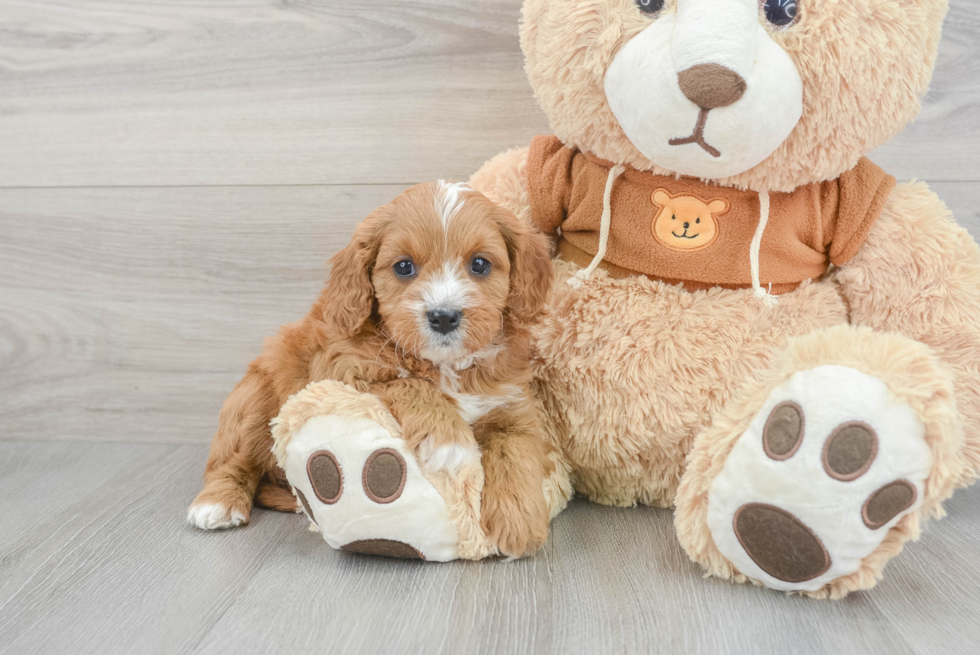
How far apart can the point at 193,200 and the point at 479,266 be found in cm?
106

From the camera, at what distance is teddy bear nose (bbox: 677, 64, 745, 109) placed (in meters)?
1.16

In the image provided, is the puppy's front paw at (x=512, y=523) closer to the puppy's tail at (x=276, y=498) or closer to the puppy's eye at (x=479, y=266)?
the puppy's eye at (x=479, y=266)

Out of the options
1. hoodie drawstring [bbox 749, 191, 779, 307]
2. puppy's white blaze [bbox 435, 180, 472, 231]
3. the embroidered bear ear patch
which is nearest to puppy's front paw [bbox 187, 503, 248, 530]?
puppy's white blaze [bbox 435, 180, 472, 231]

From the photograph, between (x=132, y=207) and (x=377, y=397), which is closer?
(x=377, y=397)

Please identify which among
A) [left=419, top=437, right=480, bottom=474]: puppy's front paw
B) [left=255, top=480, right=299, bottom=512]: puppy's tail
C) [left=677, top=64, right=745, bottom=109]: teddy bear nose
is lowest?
[left=255, top=480, right=299, bottom=512]: puppy's tail

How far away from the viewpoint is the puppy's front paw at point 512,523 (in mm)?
1256

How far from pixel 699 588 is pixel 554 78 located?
36.1 inches

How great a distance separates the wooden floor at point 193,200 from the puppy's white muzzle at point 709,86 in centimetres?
65

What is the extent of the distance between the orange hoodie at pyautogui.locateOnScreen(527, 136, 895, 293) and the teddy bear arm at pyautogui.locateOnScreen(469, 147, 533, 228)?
0.14m

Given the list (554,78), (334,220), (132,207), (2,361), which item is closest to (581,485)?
(554,78)

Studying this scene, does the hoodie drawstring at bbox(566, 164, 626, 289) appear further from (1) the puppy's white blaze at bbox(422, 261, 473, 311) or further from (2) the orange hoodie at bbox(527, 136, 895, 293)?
(1) the puppy's white blaze at bbox(422, 261, 473, 311)

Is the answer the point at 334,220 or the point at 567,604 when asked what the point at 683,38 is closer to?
the point at 567,604

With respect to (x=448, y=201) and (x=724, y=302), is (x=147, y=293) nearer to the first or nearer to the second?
(x=448, y=201)

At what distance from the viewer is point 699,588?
1.19m
